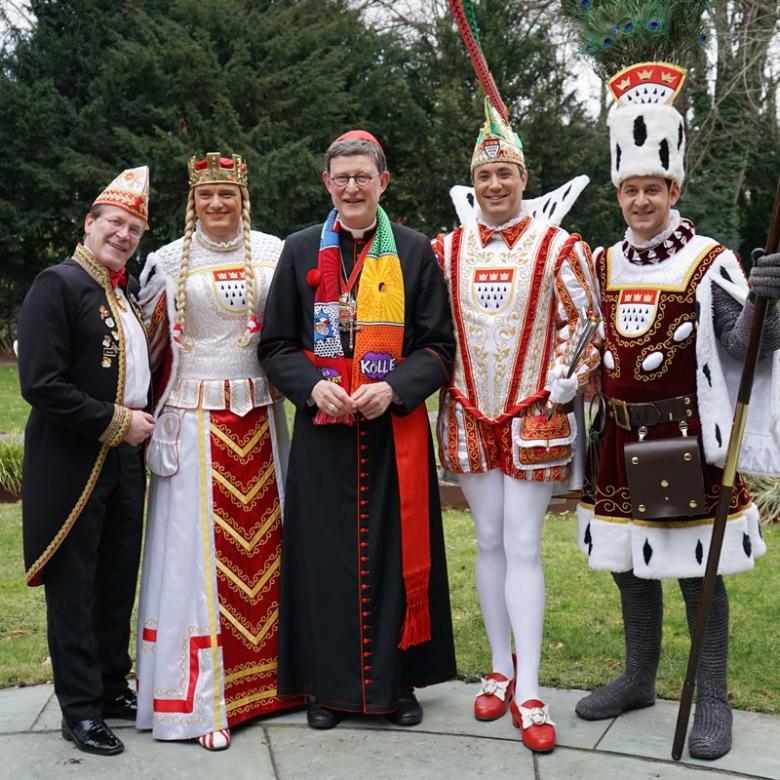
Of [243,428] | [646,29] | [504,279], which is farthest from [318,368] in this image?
[646,29]

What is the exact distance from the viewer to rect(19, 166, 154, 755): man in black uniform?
11.4 feet

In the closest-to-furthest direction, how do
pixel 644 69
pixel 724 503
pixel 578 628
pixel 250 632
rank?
pixel 724 503 < pixel 644 69 < pixel 250 632 < pixel 578 628

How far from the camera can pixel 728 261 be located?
138 inches

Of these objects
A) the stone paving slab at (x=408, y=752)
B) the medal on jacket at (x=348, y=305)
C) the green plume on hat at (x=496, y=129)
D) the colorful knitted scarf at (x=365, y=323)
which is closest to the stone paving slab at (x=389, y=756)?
the stone paving slab at (x=408, y=752)

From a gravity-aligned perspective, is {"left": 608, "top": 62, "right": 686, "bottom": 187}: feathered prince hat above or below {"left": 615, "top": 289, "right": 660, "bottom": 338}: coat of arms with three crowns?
above

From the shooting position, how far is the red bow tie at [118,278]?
3706 millimetres

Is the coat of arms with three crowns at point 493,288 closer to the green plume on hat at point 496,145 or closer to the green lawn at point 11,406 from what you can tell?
the green plume on hat at point 496,145

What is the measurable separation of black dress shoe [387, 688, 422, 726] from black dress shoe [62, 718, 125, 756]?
99 cm

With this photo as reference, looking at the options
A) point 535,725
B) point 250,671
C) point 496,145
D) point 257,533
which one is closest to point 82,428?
point 257,533

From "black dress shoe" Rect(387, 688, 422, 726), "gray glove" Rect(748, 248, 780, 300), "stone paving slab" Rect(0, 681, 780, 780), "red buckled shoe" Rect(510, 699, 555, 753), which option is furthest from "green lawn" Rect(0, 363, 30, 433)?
"gray glove" Rect(748, 248, 780, 300)

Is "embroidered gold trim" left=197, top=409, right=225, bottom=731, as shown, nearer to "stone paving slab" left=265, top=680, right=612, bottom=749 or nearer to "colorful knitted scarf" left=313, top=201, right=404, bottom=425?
"stone paving slab" left=265, top=680, right=612, bottom=749

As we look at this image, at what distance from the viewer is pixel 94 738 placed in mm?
3576

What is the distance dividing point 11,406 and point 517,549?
11.1 metres

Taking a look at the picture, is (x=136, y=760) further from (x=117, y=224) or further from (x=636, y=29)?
(x=636, y=29)
